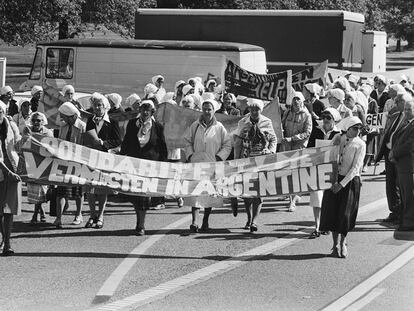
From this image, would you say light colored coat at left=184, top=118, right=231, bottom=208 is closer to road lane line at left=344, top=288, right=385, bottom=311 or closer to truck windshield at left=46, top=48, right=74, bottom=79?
road lane line at left=344, top=288, right=385, bottom=311

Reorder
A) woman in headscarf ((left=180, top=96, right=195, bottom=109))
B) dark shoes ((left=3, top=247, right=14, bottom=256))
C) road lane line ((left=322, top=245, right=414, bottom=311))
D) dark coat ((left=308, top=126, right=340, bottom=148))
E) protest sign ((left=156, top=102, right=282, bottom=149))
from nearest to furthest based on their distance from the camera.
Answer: road lane line ((left=322, top=245, right=414, bottom=311)), dark shoes ((left=3, top=247, right=14, bottom=256)), protest sign ((left=156, top=102, right=282, bottom=149)), dark coat ((left=308, top=126, right=340, bottom=148)), woman in headscarf ((left=180, top=96, right=195, bottom=109))

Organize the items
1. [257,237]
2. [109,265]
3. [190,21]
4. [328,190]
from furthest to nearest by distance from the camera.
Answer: [190,21]
[257,237]
[328,190]
[109,265]

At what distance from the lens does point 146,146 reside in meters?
13.5

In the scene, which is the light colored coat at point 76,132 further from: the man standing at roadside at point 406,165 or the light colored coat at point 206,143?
the man standing at roadside at point 406,165

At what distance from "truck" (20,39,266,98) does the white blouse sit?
14.6 meters

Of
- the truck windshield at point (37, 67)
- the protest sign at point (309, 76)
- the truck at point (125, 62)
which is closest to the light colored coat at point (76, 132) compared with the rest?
the protest sign at point (309, 76)

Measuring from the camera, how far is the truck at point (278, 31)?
102 feet

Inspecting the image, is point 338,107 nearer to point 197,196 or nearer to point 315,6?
point 197,196

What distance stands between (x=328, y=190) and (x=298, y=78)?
981 cm

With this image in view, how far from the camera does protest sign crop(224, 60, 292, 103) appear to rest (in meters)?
19.2

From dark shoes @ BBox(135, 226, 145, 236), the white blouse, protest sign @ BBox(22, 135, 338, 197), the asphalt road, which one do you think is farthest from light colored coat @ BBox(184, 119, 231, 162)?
the white blouse

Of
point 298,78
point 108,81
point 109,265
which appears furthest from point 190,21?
point 109,265

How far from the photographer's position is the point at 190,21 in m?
32.4

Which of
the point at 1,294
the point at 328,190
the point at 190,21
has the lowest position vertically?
the point at 1,294
